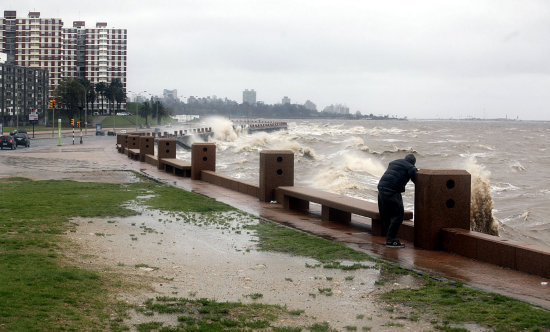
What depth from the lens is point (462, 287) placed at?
23.2 feet

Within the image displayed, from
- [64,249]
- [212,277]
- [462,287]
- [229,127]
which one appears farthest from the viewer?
[229,127]

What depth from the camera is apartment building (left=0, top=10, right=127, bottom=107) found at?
176875mm

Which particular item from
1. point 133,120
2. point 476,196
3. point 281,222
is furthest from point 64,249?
point 133,120

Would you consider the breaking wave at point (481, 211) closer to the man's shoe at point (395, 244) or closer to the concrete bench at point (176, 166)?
the man's shoe at point (395, 244)

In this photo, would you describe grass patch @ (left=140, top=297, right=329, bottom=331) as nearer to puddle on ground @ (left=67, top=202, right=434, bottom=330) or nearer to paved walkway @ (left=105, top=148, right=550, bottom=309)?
puddle on ground @ (left=67, top=202, right=434, bottom=330)

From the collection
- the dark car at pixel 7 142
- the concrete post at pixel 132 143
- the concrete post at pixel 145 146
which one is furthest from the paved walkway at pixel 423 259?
the dark car at pixel 7 142

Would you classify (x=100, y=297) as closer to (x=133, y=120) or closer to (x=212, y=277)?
(x=212, y=277)

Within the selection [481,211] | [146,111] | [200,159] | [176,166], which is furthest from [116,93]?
[481,211]

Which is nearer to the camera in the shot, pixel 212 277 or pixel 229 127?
pixel 212 277

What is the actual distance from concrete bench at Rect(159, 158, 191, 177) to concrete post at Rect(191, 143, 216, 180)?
800 mm

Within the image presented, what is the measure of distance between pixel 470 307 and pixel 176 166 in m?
17.2

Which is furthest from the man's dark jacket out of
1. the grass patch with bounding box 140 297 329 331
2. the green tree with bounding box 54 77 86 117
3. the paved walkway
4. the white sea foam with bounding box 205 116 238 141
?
the green tree with bounding box 54 77 86 117

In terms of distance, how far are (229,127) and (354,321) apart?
317ft

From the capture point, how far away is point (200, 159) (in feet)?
68.6
